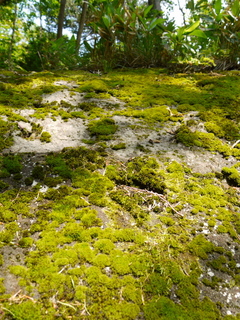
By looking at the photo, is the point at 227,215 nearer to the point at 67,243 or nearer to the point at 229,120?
the point at 67,243

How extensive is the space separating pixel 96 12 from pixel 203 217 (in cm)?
627

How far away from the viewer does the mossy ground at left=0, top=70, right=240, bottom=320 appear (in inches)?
62.7

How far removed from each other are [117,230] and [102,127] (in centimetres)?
197

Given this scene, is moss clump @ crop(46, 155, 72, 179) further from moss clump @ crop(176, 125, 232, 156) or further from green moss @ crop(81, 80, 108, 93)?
green moss @ crop(81, 80, 108, 93)

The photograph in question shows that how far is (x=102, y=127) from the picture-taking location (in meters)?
3.71

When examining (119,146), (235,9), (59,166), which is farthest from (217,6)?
(59,166)

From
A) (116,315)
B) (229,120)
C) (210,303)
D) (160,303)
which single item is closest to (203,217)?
(210,303)

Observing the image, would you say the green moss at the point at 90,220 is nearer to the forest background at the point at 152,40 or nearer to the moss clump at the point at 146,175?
the moss clump at the point at 146,175

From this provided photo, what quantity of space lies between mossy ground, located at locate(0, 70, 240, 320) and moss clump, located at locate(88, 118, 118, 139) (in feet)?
0.07

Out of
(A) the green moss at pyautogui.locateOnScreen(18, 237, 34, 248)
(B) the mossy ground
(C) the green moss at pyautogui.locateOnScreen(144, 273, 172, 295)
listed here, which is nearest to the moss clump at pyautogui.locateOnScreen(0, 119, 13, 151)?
(B) the mossy ground

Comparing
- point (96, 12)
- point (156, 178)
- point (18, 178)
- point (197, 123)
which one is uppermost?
point (96, 12)

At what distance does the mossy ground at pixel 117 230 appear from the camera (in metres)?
1.59

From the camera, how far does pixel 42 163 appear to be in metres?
2.83

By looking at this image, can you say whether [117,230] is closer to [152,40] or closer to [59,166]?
[59,166]
